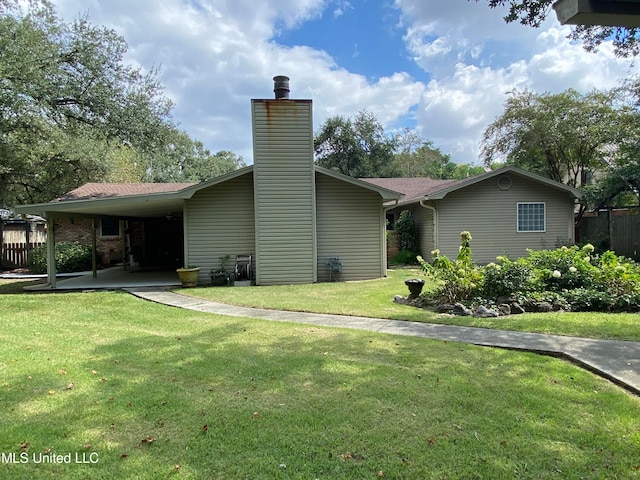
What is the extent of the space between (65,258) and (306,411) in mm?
15922

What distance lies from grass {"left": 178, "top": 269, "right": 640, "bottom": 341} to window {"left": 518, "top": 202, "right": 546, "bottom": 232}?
7026mm

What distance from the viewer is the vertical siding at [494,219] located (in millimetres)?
15492

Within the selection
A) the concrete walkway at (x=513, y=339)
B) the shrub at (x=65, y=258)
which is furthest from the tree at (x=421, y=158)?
the concrete walkway at (x=513, y=339)

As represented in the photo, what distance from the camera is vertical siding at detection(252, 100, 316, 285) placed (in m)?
11.4

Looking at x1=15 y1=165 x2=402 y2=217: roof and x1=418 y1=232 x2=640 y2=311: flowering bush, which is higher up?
x1=15 y1=165 x2=402 y2=217: roof

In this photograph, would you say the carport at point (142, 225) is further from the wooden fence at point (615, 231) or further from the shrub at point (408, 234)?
the wooden fence at point (615, 231)

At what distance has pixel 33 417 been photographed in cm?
298

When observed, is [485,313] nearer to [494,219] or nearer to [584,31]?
[584,31]

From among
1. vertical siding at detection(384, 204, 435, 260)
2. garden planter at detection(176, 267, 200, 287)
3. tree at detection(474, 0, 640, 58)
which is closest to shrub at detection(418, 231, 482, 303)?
tree at detection(474, 0, 640, 58)

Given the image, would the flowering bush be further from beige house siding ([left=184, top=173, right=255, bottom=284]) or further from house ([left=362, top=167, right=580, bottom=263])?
house ([left=362, top=167, right=580, bottom=263])

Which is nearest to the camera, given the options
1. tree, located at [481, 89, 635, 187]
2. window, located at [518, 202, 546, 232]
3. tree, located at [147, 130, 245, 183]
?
window, located at [518, 202, 546, 232]

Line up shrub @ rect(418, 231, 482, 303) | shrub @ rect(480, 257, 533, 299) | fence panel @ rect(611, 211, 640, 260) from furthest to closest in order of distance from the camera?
fence panel @ rect(611, 211, 640, 260), shrub @ rect(418, 231, 482, 303), shrub @ rect(480, 257, 533, 299)

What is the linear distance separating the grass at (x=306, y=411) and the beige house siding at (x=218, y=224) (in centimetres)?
669

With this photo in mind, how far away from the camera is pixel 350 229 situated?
40.3ft
